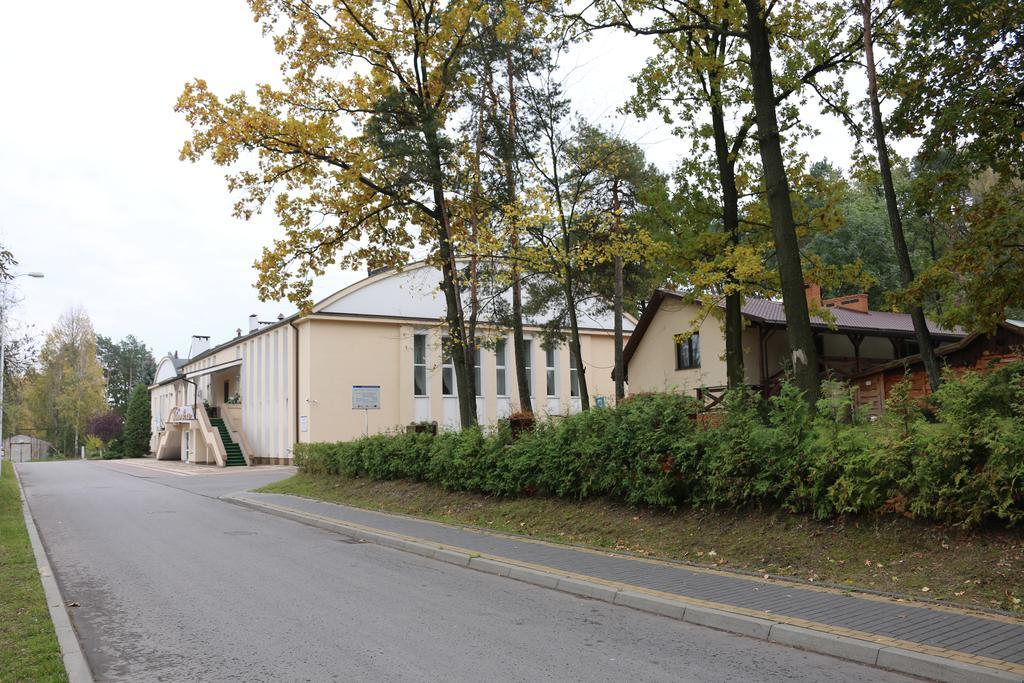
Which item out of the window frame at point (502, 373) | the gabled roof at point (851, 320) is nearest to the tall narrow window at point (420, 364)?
the window frame at point (502, 373)

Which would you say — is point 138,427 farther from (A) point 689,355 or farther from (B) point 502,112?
(B) point 502,112

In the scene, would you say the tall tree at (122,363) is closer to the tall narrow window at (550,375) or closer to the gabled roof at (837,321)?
the tall narrow window at (550,375)

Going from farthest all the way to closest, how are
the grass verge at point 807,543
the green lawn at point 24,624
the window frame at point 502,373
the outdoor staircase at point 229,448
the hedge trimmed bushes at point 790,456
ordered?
the outdoor staircase at point 229,448, the window frame at point 502,373, the hedge trimmed bushes at point 790,456, the grass verge at point 807,543, the green lawn at point 24,624

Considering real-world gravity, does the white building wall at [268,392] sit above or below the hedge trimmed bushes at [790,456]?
above

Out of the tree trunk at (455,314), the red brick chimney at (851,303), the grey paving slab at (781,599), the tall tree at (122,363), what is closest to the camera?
the grey paving slab at (781,599)

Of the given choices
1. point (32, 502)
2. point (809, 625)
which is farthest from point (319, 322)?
point (809, 625)

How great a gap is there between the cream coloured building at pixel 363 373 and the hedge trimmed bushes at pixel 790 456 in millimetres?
17904

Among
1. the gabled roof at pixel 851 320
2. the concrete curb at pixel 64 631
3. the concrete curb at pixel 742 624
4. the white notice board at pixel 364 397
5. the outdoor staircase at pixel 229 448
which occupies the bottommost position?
the concrete curb at pixel 742 624

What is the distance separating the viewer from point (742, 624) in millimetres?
6793

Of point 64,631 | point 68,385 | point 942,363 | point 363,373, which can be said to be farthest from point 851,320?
point 68,385

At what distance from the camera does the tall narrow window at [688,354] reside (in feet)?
96.9

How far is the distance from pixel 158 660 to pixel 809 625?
528 cm

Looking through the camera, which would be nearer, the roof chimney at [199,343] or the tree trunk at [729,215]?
the tree trunk at [729,215]

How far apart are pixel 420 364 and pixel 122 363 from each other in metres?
110
